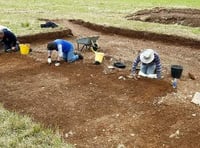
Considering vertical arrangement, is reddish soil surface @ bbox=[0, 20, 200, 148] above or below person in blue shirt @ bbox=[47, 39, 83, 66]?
below

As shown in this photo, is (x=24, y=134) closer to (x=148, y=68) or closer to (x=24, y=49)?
(x=148, y=68)

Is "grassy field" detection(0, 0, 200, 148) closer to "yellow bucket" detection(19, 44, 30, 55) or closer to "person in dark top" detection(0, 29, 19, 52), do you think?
"person in dark top" detection(0, 29, 19, 52)

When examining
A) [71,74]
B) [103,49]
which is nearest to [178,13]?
[103,49]

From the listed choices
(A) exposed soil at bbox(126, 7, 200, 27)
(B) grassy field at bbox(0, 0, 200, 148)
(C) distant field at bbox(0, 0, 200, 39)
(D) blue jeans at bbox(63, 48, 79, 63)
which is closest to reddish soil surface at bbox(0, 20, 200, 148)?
(D) blue jeans at bbox(63, 48, 79, 63)

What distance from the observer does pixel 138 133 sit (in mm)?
7488

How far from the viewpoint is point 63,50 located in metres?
11.5

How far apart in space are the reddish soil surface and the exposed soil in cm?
593

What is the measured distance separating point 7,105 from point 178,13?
13090 millimetres

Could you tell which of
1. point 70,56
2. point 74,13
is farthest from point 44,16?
point 70,56

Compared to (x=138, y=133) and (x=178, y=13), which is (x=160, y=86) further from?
(x=178, y=13)

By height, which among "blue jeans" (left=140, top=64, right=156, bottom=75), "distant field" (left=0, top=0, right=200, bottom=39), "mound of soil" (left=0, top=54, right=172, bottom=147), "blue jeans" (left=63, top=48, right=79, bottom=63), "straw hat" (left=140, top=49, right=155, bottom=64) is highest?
"straw hat" (left=140, top=49, right=155, bottom=64)

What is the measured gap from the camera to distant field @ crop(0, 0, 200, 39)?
1657 centimetres

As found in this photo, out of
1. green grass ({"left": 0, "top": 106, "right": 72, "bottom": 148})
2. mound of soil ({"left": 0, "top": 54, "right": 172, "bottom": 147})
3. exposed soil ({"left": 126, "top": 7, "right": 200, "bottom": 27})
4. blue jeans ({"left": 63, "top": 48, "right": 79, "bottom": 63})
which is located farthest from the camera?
exposed soil ({"left": 126, "top": 7, "right": 200, "bottom": 27})

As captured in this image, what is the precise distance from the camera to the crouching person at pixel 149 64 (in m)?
9.80
